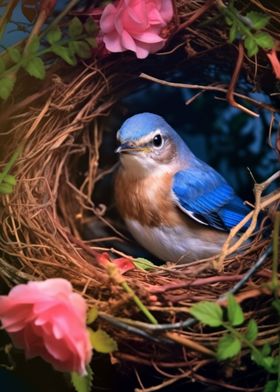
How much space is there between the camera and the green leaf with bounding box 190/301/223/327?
1053mm

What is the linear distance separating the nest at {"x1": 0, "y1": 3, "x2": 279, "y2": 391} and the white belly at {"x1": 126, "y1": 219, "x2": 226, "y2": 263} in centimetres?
15

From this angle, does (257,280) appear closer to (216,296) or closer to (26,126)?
(216,296)

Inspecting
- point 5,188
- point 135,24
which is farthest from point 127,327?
point 135,24

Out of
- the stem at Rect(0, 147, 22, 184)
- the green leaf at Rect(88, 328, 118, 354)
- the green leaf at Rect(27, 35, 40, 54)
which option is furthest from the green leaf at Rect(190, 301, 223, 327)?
the green leaf at Rect(27, 35, 40, 54)

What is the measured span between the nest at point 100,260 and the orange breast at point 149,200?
0.26 ft

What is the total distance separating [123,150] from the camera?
141 cm

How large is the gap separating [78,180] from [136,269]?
45 cm

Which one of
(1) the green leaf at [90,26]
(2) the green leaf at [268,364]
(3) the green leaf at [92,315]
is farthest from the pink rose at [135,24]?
(2) the green leaf at [268,364]

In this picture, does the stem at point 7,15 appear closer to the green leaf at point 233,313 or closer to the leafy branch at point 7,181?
the leafy branch at point 7,181

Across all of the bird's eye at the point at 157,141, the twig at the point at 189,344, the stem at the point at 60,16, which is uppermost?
the stem at the point at 60,16

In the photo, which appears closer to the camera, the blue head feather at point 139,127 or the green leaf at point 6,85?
the green leaf at point 6,85

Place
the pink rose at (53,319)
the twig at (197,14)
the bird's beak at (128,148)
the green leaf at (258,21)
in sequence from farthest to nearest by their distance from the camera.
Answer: the bird's beak at (128,148)
the twig at (197,14)
the green leaf at (258,21)
the pink rose at (53,319)

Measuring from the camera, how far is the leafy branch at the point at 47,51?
120 cm

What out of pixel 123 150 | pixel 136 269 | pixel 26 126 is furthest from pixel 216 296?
pixel 26 126
